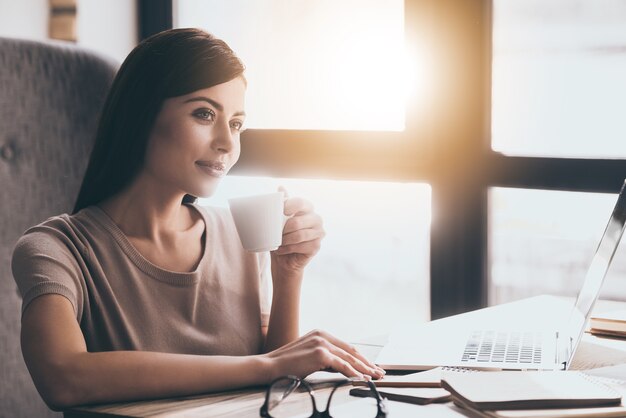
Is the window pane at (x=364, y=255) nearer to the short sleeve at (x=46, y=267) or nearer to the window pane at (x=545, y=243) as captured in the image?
the window pane at (x=545, y=243)

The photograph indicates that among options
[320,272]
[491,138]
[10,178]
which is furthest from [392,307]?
[10,178]

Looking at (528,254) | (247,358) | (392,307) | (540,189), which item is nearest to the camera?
(247,358)

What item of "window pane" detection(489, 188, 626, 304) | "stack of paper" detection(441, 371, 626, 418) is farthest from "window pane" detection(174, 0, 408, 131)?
"stack of paper" detection(441, 371, 626, 418)

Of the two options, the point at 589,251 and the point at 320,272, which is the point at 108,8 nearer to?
the point at 320,272

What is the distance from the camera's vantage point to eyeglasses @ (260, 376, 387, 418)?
39.8 inches

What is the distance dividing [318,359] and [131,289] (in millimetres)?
431

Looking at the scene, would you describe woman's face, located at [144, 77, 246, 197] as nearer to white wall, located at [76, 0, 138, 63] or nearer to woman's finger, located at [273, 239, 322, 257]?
woman's finger, located at [273, 239, 322, 257]

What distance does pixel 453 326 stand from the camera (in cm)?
154

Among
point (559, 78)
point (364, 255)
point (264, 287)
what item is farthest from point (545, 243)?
point (264, 287)

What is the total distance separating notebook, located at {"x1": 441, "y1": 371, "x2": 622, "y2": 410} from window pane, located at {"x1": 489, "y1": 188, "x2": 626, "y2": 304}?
0.82 meters

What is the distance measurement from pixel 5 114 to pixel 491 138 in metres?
1.11

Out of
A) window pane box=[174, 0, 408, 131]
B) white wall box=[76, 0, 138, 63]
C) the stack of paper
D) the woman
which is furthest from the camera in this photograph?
white wall box=[76, 0, 138, 63]

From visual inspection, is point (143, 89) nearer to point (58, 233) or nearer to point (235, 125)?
point (235, 125)

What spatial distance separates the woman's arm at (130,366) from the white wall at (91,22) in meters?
1.20
